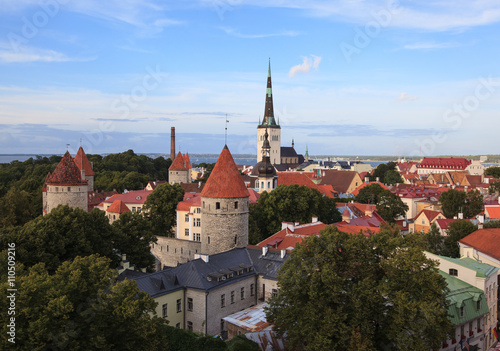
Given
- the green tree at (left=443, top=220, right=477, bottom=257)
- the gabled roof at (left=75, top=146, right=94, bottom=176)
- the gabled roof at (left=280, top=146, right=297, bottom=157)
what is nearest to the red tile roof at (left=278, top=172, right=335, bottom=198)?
the gabled roof at (left=75, top=146, right=94, bottom=176)

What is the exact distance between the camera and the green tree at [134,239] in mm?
28984

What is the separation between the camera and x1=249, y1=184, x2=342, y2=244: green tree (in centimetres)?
4019

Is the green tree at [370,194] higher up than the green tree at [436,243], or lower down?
higher up

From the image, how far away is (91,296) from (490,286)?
21.8 metres

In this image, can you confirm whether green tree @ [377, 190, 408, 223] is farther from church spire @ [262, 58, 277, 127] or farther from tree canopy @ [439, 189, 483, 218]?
church spire @ [262, 58, 277, 127]

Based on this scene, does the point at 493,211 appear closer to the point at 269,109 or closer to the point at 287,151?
the point at 269,109

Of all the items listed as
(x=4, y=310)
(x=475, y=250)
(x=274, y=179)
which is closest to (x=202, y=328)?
(x=4, y=310)

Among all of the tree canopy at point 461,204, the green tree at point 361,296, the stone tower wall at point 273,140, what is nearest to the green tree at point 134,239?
the green tree at point 361,296

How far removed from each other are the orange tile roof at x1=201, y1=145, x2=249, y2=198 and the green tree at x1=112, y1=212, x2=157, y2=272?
15.5ft

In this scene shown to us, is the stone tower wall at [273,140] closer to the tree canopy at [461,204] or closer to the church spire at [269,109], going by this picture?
the church spire at [269,109]

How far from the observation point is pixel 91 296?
599 inches

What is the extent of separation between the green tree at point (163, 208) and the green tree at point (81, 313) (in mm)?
28232

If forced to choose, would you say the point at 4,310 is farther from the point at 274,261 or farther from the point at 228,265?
the point at 274,261

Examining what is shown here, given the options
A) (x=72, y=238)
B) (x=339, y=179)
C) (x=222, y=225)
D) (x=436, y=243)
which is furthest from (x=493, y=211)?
(x=339, y=179)
